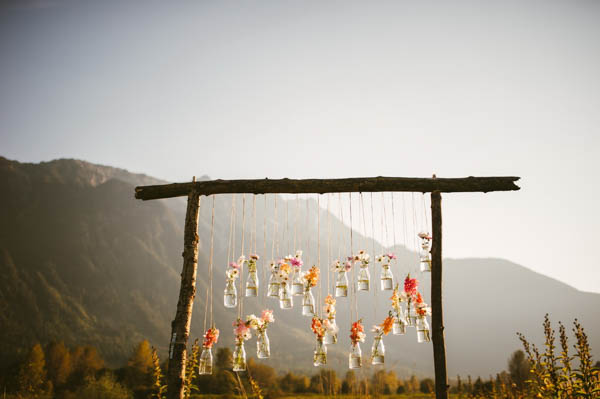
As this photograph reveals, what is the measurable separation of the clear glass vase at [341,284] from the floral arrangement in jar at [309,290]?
1.05 ft

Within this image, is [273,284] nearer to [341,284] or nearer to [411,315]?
[341,284]

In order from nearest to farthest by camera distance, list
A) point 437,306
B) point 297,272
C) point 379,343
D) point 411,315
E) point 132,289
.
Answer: point 437,306 < point 379,343 < point 411,315 < point 297,272 < point 132,289

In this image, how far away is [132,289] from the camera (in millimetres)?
→ 119875

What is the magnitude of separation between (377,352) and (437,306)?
1015 millimetres

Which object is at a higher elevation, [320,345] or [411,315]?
[411,315]

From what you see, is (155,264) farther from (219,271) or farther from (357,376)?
(357,376)

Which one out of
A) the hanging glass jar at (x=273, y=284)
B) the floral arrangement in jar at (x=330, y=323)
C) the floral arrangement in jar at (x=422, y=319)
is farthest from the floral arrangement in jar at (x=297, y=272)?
the floral arrangement in jar at (x=422, y=319)

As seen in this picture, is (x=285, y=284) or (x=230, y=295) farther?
(x=285, y=284)

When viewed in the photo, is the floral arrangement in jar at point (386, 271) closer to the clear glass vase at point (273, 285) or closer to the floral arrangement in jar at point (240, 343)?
the clear glass vase at point (273, 285)

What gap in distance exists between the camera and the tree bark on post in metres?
4.89

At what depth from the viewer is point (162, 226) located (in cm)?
14900


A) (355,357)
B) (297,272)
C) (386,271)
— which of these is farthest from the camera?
(297,272)

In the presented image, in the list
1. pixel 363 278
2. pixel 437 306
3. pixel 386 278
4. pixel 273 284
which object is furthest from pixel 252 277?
pixel 437 306

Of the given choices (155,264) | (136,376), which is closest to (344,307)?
(155,264)
